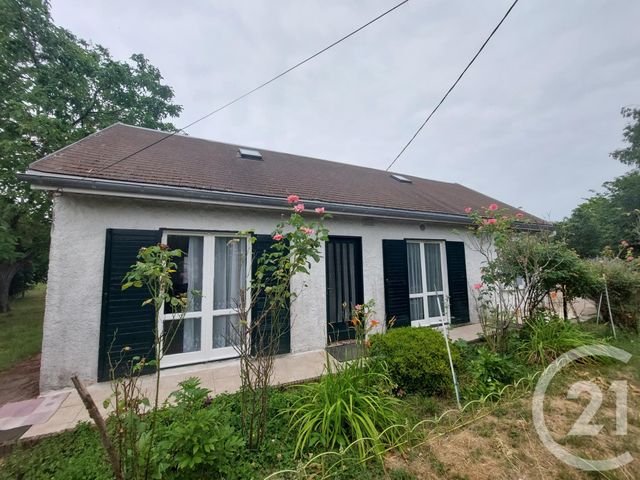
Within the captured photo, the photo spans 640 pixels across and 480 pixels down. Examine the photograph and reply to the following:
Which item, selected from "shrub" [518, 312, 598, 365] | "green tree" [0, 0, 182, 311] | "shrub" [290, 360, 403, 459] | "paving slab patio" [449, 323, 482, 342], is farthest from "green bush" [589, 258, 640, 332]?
"green tree" [0, 0, 182, 311]

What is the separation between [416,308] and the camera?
23.4 ft

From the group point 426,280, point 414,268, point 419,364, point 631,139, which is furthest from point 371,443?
point 631,139

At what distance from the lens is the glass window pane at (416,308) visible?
7029mm

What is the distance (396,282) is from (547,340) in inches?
119

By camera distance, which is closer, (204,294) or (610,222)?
(204,294)

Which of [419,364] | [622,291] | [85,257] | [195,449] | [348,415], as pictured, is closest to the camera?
[195,449]

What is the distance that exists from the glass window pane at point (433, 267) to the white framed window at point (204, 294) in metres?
5.16

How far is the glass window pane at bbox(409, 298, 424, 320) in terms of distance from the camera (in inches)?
277

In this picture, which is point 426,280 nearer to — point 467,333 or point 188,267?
point 467,333

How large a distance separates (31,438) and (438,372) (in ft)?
16.3

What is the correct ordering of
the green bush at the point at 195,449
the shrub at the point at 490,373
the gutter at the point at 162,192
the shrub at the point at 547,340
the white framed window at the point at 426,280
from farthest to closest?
1. the white framed window at the point at 426,280
2. the shrub at the point at 547,340
3. the gutter at the point at 162,192
4. the shrub at the point at 490,373
5. the green bush at the point at 195,449

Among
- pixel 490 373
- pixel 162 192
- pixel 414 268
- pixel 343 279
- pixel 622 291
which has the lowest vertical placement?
pixel 490 373

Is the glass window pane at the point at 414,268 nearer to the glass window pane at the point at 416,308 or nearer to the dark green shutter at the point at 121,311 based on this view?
the glass window pane at the point at 416,308

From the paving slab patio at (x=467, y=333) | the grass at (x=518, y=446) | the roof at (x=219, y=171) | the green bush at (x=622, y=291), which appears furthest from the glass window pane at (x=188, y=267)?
the green bush at (x=622, y=291)
